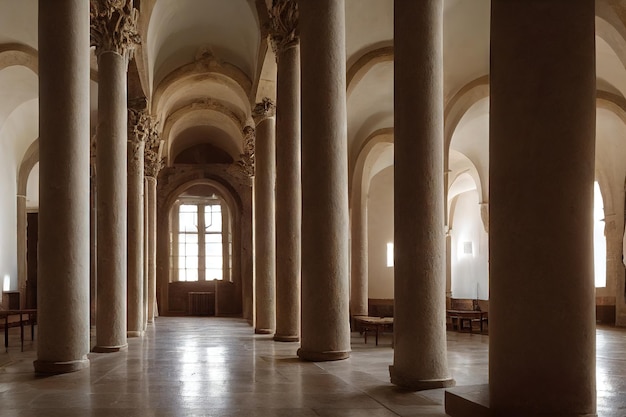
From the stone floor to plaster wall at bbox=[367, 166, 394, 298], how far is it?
624 inches

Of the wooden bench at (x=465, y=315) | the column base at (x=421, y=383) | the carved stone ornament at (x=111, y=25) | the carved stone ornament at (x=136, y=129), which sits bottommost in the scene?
the wooden bench at (x=465, y=315)

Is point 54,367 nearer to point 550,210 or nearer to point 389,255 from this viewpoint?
point 550,210

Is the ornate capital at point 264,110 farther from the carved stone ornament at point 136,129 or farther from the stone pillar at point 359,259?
the stone pillar at point 359,259

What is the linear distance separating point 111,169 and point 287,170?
320 cm

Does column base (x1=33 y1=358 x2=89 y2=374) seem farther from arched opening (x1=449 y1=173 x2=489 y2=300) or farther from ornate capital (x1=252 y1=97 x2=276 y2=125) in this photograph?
arched opening (x1=449 y1=173 x2=489 y2=300)

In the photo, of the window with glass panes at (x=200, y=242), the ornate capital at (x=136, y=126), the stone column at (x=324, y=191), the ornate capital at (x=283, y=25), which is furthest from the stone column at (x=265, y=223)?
the window with glass panes at (x=200, y=242)

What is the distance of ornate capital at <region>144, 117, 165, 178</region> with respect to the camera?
2134 centimetres

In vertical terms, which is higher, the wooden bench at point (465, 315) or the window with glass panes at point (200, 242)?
the window with glass panes at point (200, 242)

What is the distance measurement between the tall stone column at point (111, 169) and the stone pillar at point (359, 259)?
1108 cm

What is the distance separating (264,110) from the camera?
17.6 m

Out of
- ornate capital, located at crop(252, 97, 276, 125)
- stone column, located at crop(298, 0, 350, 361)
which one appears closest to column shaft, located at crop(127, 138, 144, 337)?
ornate capital, located at crop(252, 97, 276, 125)

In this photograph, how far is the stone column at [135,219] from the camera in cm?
1666

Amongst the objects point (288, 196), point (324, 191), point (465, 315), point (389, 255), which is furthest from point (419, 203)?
point (389, 255)

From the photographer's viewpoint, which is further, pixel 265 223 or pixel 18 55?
pixel 18 55
